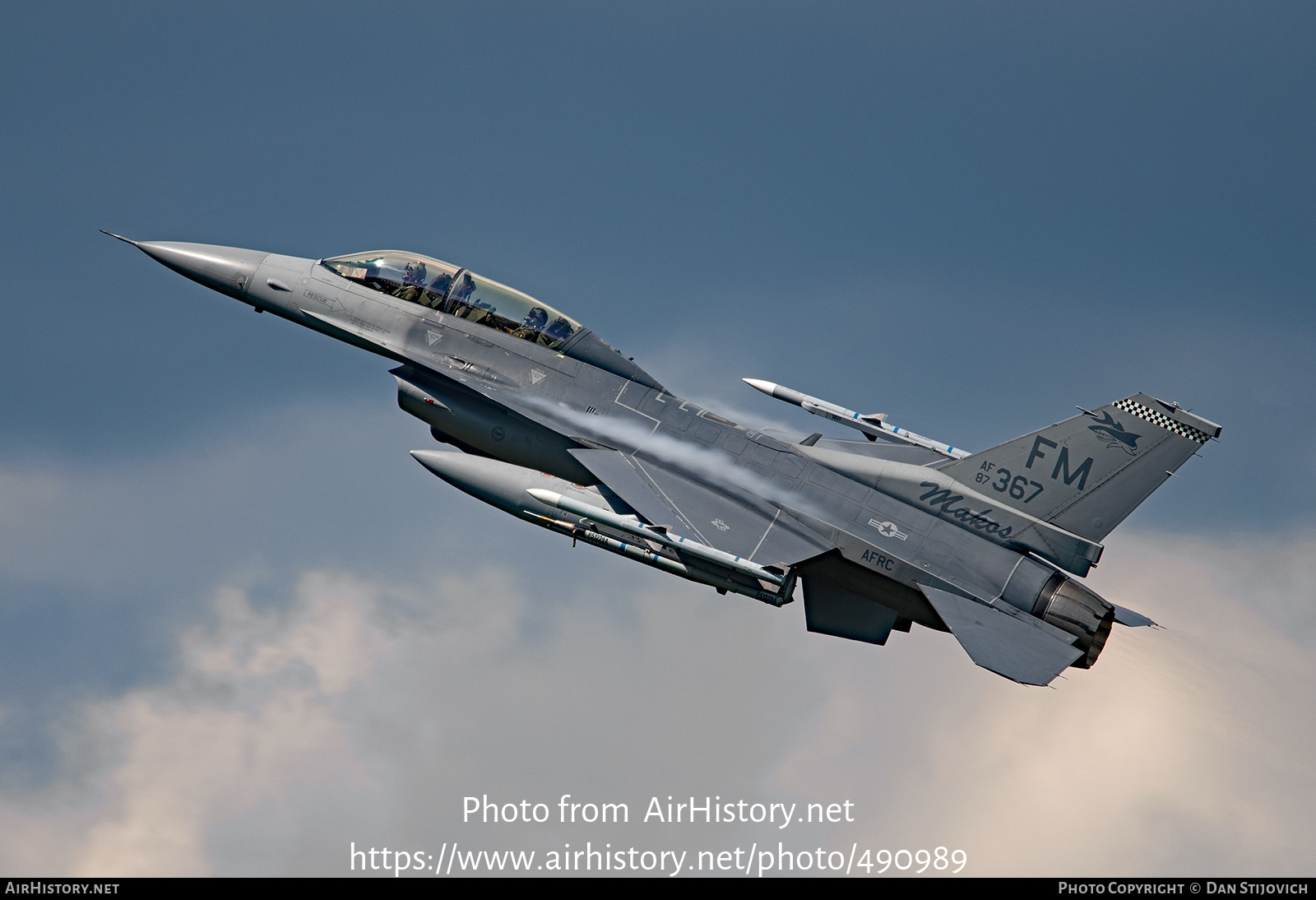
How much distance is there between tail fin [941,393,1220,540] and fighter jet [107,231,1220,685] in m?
0.03

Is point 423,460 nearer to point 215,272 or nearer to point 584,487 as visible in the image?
point 584,487

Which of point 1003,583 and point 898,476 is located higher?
point 898,476

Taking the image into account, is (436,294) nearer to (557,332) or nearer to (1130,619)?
(557,332)

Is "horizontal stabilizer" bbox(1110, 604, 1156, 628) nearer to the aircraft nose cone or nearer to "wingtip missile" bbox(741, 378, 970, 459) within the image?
"wingtip missile" bbox(741, 378, 970, 459)

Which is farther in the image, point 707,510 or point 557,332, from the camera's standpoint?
point 557,332

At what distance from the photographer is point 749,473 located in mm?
18938

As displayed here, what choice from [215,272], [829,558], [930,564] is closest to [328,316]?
[215,272]

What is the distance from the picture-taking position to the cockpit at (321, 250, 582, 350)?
65.8 ft

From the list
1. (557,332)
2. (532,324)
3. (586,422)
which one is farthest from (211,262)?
(586,422)

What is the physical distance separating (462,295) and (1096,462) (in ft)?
34.8

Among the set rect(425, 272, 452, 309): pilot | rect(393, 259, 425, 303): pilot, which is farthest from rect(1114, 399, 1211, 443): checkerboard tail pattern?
rect(393, 259, 425, 303): pilot

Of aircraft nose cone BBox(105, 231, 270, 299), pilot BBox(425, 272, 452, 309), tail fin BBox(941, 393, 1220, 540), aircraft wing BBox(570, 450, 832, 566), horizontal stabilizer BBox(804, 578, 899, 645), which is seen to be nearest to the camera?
tail fin BBox(941, 393, 1220, 540)

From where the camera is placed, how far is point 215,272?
20.7m

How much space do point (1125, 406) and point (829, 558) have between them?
5025 mm
